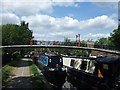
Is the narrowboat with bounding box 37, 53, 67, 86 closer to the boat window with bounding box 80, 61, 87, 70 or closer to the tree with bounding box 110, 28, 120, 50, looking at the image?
the boat window with bounding box 80, 61, 87, 70

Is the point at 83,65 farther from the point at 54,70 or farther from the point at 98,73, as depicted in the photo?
the point at 54,70

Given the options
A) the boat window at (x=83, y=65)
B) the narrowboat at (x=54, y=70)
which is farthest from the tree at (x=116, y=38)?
the boat window at (x=83, y=65)

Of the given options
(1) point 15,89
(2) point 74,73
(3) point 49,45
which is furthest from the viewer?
(3) point 49,45

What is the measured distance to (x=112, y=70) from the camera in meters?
16.9

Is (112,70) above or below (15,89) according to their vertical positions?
above

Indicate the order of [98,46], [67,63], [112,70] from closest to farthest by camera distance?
[112,70]
[67,63]
[98,46]

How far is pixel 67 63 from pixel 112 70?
14.3 meters

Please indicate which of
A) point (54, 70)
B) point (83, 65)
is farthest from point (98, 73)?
point (54, 70)

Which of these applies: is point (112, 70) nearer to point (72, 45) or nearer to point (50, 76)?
point (50, 76)

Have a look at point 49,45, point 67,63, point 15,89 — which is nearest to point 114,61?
point 15,89

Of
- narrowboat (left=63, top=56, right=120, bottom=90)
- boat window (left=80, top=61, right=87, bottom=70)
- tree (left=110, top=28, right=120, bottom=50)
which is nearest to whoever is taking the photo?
narrowboat (left=63, top=56, right=120, bottom=90)

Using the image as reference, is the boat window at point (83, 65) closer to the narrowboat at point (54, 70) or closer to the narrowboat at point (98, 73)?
the narrowboat at point (98, 73)

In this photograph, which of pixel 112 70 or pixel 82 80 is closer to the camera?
pixel 112 70

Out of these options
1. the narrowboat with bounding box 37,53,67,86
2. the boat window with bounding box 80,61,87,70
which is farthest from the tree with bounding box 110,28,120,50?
the boat window with bounding box 80,61,87,70
